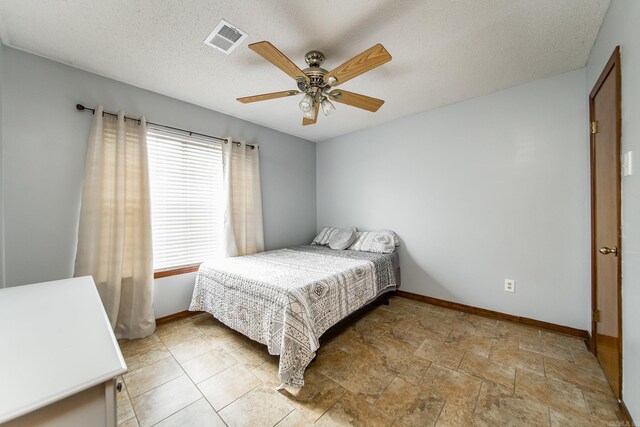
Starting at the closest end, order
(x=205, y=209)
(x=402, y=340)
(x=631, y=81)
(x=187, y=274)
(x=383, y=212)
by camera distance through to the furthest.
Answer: (x=631, y=81) < (x=402, y=340) < (x=187, y=274) < (x=205, y=209) < (x=383, y=212)

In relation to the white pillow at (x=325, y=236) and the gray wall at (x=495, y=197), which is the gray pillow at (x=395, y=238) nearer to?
the gray wall at (x=495, y=197)

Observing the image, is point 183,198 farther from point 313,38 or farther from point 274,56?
point 313,38

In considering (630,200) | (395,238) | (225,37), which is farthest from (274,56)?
(395,238)

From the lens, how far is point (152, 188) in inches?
97.5

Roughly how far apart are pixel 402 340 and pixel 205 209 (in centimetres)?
253

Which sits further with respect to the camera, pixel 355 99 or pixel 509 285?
pixel 509 285

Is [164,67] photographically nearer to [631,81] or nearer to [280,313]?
[280,313]

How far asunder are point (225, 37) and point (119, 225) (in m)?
1.82

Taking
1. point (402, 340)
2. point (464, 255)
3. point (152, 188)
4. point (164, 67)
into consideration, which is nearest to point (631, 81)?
point (464, 255)

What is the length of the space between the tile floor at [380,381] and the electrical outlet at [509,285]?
1.16 feet

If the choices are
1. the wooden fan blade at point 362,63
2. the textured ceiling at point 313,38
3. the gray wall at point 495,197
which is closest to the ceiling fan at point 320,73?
the wooden fan blade at point 362,63

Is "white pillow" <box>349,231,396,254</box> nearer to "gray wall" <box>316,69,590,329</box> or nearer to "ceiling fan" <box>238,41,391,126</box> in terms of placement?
"gray wall" <box>316,69,590,329</box>

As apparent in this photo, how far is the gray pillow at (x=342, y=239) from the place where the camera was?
3.43 metres

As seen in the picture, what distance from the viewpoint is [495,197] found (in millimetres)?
2551
